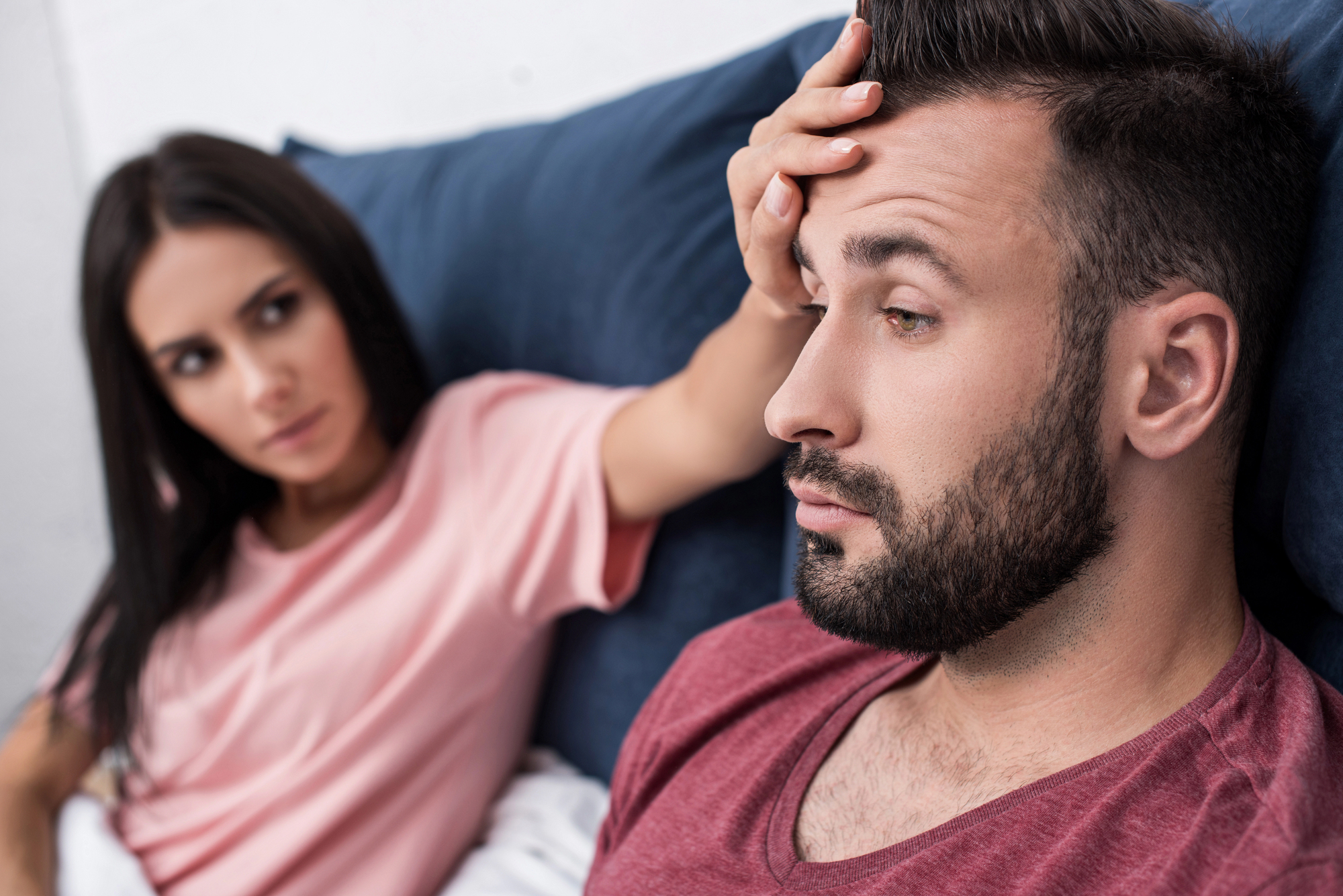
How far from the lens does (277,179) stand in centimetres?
126

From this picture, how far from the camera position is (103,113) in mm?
2582

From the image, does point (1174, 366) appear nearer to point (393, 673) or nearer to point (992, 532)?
point (992, 532)

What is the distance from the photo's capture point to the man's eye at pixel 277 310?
47.0 inches

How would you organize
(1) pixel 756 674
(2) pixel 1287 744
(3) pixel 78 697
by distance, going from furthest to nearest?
(3) pixel 78 697 → (1) pixel 756 674 → (2) pixel 1287 744

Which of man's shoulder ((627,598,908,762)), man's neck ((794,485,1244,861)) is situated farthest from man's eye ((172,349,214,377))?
man's neck ((794,485,1244,861))

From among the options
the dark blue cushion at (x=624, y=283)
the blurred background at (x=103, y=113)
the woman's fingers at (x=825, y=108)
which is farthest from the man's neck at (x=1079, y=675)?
the blurred background at (x=103, y=113)

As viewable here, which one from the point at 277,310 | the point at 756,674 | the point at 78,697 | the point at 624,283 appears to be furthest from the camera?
the point at 78,697

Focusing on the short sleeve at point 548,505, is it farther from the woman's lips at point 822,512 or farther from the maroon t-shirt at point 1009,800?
the woman's lips at point 822,512

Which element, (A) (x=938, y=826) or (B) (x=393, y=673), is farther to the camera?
(B) (x=393, y=673)

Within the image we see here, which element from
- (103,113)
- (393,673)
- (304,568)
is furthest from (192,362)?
(103,113)

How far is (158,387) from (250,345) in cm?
24

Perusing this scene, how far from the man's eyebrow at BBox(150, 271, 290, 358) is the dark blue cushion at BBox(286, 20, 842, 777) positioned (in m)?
0.28

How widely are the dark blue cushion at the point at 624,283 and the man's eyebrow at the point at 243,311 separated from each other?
28 centimetres

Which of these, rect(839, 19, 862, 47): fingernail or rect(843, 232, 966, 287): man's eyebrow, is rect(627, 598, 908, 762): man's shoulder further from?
rect(839, 19, 862, 47): fingernail
